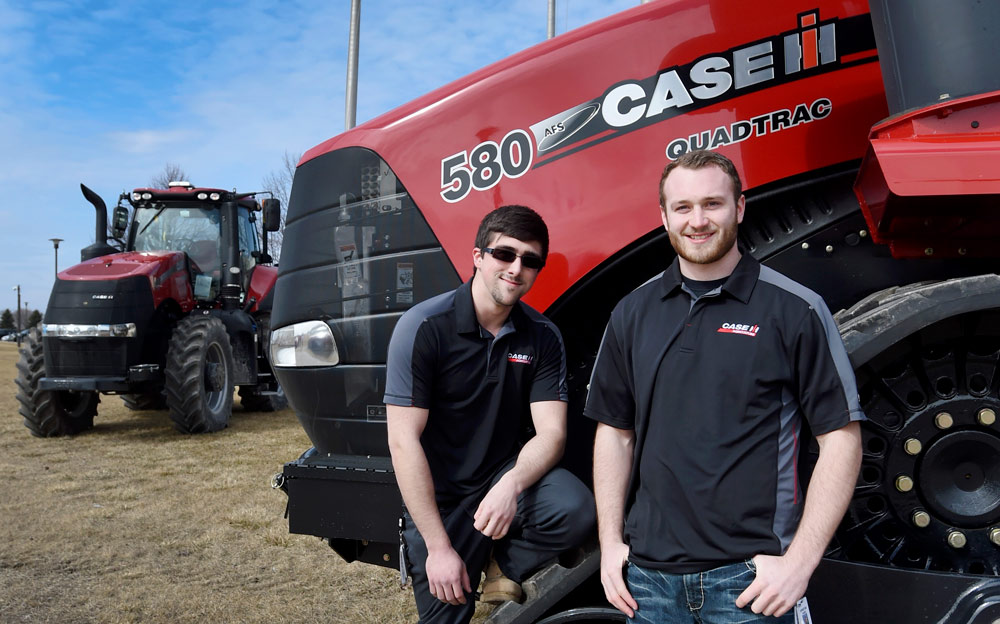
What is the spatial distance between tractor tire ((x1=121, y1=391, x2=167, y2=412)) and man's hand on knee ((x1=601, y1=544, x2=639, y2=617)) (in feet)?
30.8

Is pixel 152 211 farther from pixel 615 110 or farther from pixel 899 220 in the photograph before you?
pixel 899 220

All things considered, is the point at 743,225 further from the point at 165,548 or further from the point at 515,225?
the point at 165,548

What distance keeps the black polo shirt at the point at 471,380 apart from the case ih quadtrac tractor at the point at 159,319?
550 centimetres

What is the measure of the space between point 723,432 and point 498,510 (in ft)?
2.31

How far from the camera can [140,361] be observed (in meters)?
8.23

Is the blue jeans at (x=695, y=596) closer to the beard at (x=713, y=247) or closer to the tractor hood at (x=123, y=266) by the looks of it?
the beard at (x=713, y=247)

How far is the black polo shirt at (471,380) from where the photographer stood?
2248 millimetres

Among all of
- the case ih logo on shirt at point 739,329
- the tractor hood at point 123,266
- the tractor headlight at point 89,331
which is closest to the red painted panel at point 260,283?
the tractor hood at point 123,266

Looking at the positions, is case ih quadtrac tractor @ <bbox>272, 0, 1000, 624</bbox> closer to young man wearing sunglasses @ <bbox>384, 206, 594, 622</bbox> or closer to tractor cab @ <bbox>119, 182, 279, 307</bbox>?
young man wearing sunglasses @ <bbox>384, 206, 594, 622</bbox>

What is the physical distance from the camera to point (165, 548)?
454cm

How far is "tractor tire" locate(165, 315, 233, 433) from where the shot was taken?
26.7 ft

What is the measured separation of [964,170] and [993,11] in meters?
0.40

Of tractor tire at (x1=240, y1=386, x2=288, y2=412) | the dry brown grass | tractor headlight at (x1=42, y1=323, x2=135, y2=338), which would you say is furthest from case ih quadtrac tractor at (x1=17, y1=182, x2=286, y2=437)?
the dry brown grass

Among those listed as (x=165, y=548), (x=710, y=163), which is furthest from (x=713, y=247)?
(x=165, y=548)
